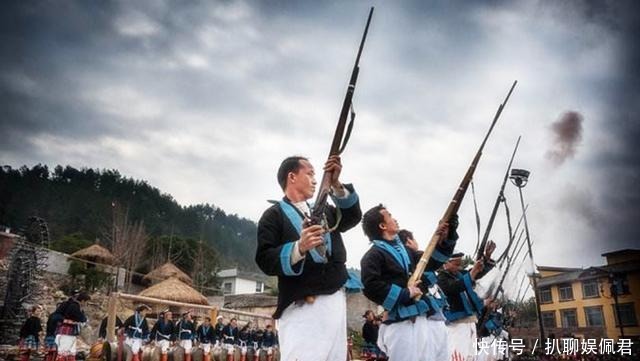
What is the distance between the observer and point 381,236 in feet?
16.4

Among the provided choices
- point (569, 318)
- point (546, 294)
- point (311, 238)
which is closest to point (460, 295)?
point (311, 238)

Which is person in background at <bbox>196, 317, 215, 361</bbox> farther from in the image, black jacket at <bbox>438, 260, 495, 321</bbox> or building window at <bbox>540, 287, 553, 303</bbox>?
building window at <bbox>540, 287, 553, 303</bbox>

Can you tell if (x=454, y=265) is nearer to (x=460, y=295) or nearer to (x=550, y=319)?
(x=460, y=295)

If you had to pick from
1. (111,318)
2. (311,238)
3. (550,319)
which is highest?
(311,238)

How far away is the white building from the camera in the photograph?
5587 cm

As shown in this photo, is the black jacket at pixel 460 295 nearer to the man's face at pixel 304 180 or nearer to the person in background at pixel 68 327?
the man's face at pixel 304 180

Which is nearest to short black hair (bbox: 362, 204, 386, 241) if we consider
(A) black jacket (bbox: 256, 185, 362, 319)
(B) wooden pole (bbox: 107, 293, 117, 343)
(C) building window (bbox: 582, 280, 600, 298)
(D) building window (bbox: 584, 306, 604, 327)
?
(A) black jacket (bbox: 256, 185, 362, 319)

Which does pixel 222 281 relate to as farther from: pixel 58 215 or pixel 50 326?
pixel 50 326

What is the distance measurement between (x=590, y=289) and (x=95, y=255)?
46412mm

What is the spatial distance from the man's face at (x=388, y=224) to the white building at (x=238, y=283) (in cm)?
5294

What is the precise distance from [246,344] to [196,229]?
5741cm

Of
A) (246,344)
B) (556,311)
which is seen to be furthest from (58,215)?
(556,311)

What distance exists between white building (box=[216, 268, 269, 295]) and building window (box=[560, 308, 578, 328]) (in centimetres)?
3518

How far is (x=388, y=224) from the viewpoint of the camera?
502 cm
